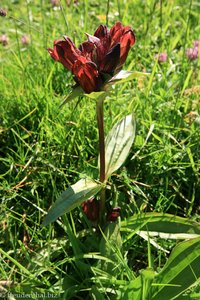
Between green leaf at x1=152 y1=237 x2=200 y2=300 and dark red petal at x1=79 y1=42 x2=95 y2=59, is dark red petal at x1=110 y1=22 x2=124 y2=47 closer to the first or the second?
dark red petal at x1=79 y1=42 x2=95 y2=59

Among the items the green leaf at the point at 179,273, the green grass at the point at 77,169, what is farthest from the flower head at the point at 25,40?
the green leaf at the point at 179,273

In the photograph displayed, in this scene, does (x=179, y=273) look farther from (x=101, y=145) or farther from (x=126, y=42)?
(x=126, y=42)

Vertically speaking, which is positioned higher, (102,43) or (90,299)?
(102,43)

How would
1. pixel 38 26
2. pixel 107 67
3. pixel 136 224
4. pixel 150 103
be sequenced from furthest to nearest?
pixel 38 26
pixel 150 103
pixel 136 224
pixel 107 67

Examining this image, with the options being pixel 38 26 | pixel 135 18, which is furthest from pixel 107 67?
pixel 38 26

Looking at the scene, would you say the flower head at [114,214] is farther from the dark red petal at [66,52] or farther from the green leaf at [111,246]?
the dark red petal at [66,52]

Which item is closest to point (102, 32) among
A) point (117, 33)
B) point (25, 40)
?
point (117, 33)

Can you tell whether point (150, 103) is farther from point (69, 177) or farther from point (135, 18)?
point (135, 18)
